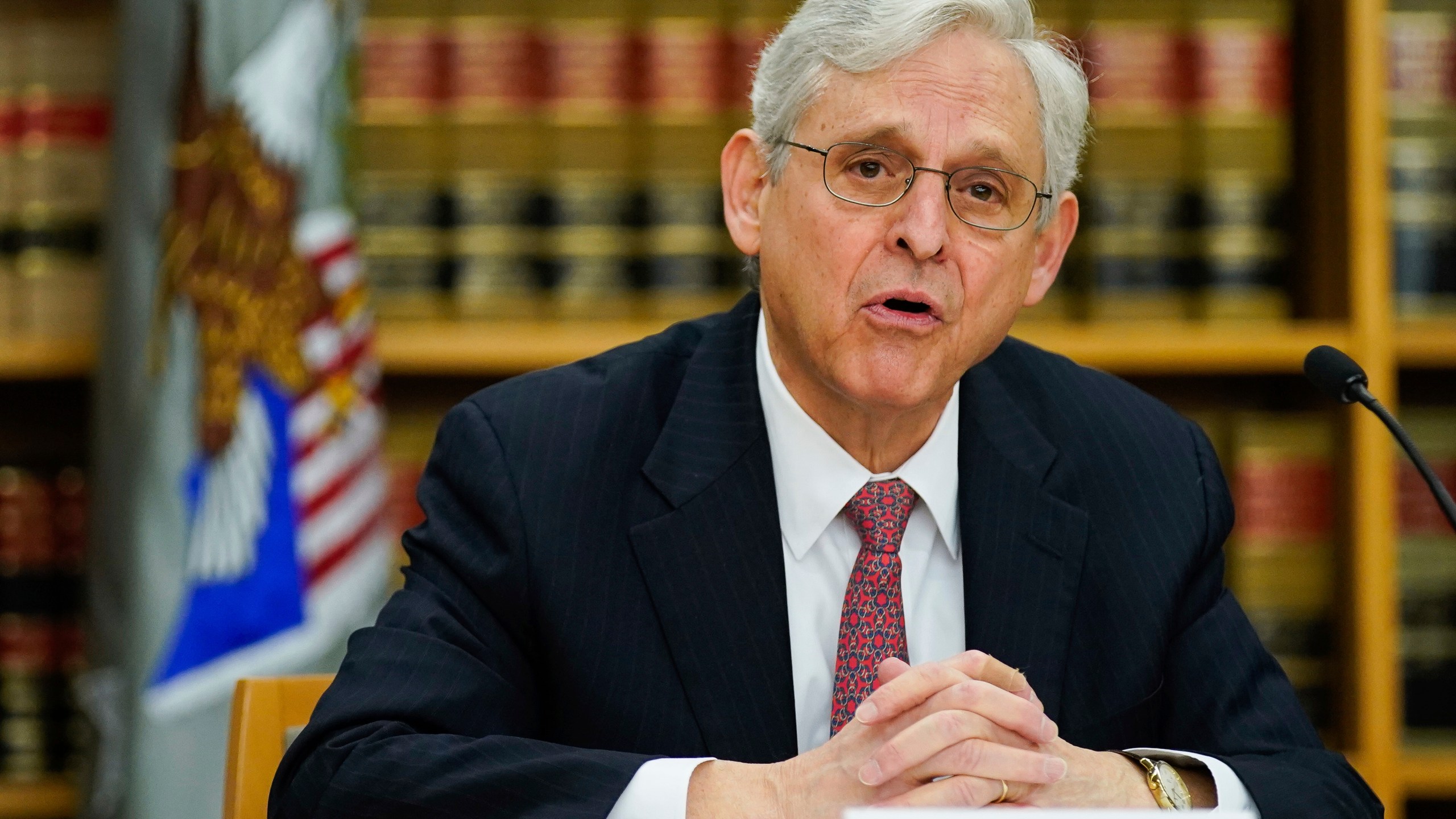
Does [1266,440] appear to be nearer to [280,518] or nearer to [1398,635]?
[1398,635]

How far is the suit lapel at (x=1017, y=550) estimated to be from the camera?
5.02ft

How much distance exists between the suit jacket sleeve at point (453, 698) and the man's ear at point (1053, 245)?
665mm

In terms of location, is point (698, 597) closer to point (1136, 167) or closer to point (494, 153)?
point (494, 153)

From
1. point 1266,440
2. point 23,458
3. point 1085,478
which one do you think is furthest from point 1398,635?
point 23,458

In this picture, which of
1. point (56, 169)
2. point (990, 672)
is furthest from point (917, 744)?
point (56, 169)

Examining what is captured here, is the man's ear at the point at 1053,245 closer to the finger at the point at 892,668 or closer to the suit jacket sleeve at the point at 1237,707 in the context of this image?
the suit jacket sleeve at the point at 1237,707

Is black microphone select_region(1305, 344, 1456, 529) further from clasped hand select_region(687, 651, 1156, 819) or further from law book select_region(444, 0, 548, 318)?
law book select_region(444, 0, 548, 318)

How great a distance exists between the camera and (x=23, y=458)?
2.65 metres

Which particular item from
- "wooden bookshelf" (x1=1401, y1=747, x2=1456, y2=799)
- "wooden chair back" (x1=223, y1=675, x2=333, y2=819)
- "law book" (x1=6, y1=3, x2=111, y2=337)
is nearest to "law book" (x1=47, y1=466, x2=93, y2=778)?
"law book" (x1=6, y1=3, x2=111, y2=337)

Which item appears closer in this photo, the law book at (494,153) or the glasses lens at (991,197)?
the glasses lens at (991,197)

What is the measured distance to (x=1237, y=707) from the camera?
1536 mm

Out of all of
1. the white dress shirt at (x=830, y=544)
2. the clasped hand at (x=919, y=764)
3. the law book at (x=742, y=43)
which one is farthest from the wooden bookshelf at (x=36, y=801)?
the clasped hand at (x=919, y=764)

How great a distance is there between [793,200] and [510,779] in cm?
66

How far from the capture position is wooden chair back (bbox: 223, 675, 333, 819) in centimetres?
142
